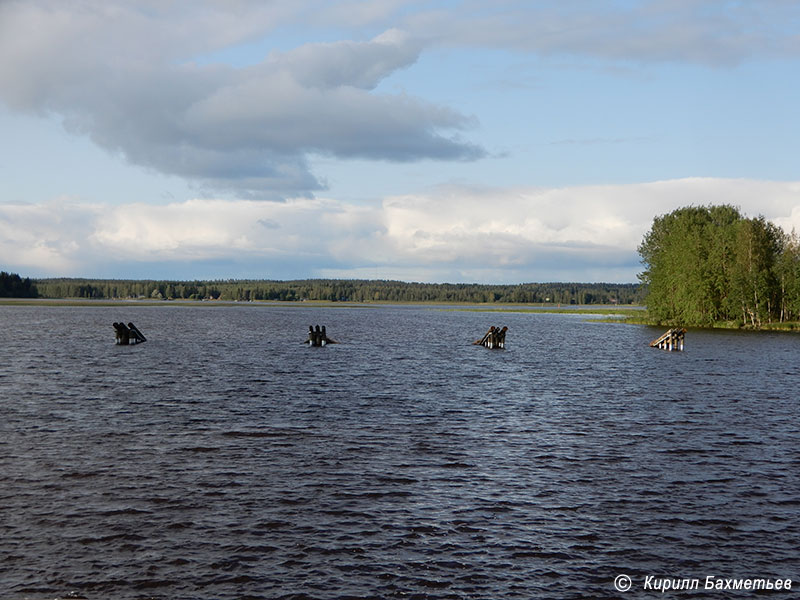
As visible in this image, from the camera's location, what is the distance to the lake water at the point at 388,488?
605 inches

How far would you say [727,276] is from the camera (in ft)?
422

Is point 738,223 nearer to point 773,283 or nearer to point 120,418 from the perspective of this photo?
point 773,283

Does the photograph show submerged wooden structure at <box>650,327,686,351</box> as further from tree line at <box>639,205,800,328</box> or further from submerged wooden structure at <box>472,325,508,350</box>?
tree line at <box>639,205,800,328</box>

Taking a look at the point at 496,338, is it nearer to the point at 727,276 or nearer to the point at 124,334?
the point at 124,334

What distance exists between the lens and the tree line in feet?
407

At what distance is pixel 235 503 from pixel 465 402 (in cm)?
2272

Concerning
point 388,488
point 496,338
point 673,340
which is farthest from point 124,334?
point 388,488

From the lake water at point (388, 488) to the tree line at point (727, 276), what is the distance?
8314 cm

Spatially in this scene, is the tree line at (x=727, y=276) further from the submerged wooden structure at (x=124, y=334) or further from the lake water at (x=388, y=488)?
the submerged wooden structure at (x=124, y=334)

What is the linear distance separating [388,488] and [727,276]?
123019mm

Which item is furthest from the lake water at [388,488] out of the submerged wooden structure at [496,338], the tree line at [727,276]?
the tree line at [727,276]

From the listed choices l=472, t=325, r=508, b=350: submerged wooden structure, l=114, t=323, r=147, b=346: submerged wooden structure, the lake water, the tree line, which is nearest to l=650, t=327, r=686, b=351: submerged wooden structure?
l=472, t=325, r=508, b=350: submerged wooden structure

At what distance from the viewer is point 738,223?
423ft

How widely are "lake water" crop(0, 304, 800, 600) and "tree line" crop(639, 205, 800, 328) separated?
3273 inches
